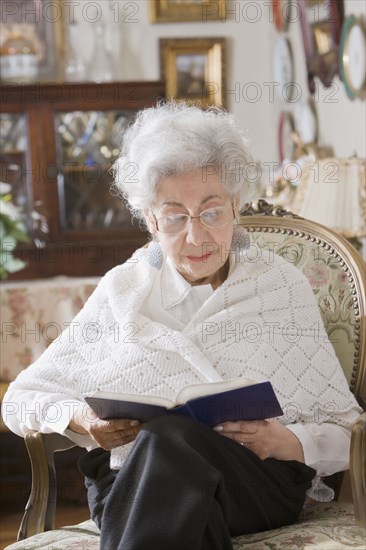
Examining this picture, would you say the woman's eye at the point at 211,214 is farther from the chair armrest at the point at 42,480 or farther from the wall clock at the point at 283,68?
the wall clock at the point at 283,68

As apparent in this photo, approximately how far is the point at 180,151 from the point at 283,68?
8.33 ft

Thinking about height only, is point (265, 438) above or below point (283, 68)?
below

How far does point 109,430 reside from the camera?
179 centimetres

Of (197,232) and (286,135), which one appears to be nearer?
(197,232)

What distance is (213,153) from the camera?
2.05 m

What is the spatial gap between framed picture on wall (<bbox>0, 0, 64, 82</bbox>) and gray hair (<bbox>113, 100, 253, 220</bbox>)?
2548mm

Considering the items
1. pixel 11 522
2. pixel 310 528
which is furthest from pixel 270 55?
pixel 310 528

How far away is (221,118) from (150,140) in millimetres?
176

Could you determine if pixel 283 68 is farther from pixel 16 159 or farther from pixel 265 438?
pixel 265 438

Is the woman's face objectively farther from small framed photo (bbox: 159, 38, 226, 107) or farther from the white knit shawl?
small framed photo (bbox: 159, 38, 226, 107)

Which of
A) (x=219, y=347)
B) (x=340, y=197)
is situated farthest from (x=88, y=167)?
(x=219, y=347)

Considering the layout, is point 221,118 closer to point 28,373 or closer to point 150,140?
point 150,140

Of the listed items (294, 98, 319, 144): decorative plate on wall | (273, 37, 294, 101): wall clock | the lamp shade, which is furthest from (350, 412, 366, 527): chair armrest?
(273, 37, 294, 101): wall clock

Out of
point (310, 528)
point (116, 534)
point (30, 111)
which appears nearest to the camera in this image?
point (116, 534)
